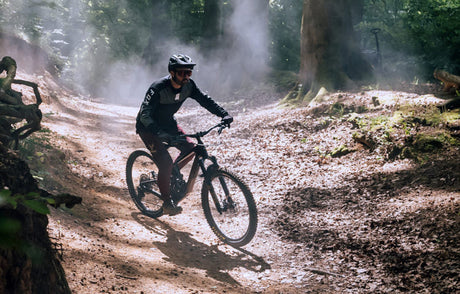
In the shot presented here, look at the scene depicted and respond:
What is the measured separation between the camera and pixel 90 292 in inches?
140

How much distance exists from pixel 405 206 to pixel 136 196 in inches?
172

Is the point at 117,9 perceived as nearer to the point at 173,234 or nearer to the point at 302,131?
the point at 302,131

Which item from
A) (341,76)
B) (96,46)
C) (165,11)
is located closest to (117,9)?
(96,46)

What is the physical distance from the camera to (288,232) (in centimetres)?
596

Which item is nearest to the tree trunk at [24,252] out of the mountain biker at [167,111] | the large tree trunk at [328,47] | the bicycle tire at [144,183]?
the mountain biker at [167,111]

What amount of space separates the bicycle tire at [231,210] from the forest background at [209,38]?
31.8 ft

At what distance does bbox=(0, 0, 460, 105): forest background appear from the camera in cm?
1359

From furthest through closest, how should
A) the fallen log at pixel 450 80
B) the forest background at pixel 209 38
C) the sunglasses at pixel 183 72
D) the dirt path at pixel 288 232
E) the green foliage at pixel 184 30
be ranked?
the forest background at pixel 209 38 → the green foliage at pixel 184 30 → the fallen log at pixel 450 80 → the sunglasses at pixel 183 72 → the dirt path at pixel 288 232

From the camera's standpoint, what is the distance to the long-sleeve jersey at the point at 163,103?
540cm

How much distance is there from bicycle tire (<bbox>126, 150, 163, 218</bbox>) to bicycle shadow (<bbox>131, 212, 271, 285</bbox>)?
2.55 feet

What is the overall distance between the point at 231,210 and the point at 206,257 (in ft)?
2.35

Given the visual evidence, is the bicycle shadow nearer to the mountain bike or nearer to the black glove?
the mountain bike

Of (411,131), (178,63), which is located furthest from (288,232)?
(411,131)

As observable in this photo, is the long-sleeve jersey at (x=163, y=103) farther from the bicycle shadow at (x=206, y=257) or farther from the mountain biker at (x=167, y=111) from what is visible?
the bicycle shadow at (x=206, y=257)
